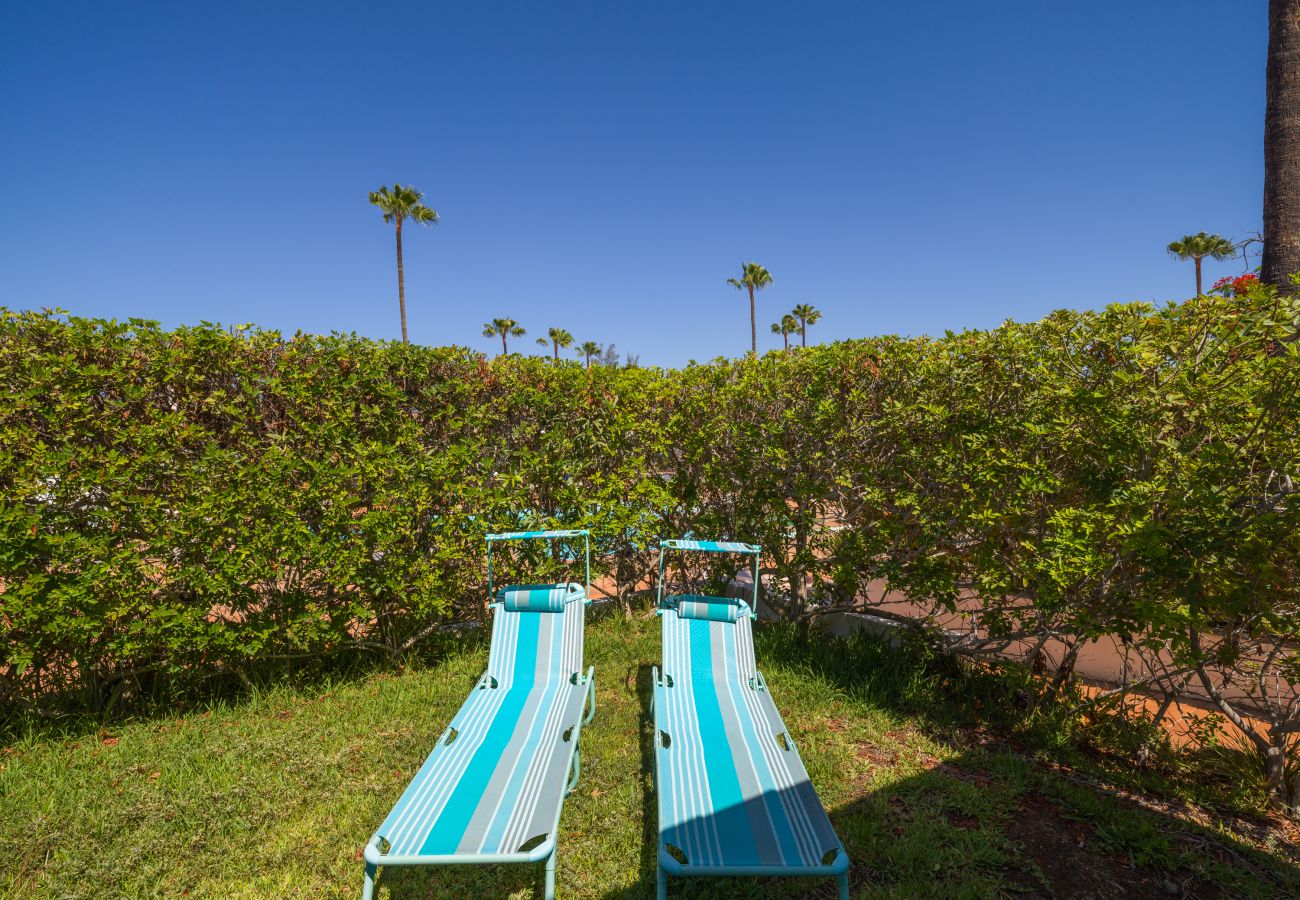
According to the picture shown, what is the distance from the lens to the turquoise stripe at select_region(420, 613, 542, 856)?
240 centimetres

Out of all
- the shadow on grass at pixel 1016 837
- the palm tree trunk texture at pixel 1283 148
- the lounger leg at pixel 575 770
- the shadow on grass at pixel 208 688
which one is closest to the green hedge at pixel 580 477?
the shadow on grass at pixel 208 688

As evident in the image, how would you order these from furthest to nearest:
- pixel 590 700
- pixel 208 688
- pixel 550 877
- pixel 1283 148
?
pixel 208 688, pixel 1283 148, pixel 590 700, pixel 550 877

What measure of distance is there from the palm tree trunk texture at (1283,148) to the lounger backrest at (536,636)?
5863 mm

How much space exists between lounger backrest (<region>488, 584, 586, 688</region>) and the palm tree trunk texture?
5.86 m

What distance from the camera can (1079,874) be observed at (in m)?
2.74

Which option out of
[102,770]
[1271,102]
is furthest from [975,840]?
[1271,102]

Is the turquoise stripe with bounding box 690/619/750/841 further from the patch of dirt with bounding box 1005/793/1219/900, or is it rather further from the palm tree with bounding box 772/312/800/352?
the palm tree with bounding box 772/312/800/352

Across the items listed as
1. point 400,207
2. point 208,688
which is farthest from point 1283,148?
point 400,207

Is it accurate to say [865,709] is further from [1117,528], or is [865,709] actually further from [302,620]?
[302,620]

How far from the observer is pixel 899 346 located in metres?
4.83

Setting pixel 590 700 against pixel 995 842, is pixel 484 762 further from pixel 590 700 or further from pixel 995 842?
pixel 995 842

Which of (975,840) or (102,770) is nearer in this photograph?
(975,840)

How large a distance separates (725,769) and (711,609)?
158 cm

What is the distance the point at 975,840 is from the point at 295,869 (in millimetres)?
3351
